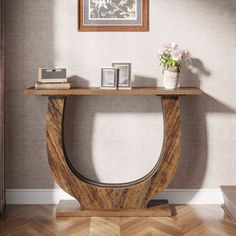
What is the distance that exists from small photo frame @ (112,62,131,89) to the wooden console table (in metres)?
0.28

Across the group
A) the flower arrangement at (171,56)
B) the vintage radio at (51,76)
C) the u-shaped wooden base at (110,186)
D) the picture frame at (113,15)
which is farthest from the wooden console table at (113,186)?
the picture frame at (113,15)

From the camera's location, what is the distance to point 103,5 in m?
3.54

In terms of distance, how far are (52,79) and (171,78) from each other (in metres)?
0.84

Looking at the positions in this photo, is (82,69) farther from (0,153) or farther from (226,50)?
(226,50)

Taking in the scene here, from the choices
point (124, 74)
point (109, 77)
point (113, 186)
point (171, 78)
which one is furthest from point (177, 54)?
point (113, 186)

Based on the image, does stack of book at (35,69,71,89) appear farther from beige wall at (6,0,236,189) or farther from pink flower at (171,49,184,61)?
pink flower at (171,49,184,61)

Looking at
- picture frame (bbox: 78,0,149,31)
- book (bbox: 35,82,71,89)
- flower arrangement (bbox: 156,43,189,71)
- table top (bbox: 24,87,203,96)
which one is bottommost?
table top (bbox: 24,87,203,96)

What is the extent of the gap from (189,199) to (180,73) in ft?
3.23

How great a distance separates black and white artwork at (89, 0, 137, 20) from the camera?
3533 millimetres

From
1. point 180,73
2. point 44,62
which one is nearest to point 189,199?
point 180,73

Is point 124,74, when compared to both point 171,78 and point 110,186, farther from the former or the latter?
point 110,186

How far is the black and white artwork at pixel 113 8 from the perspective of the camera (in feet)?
11.6

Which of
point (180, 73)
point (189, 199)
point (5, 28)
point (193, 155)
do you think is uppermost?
point (5, 28)

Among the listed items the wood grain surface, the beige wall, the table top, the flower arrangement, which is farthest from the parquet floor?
the flower arrangement
